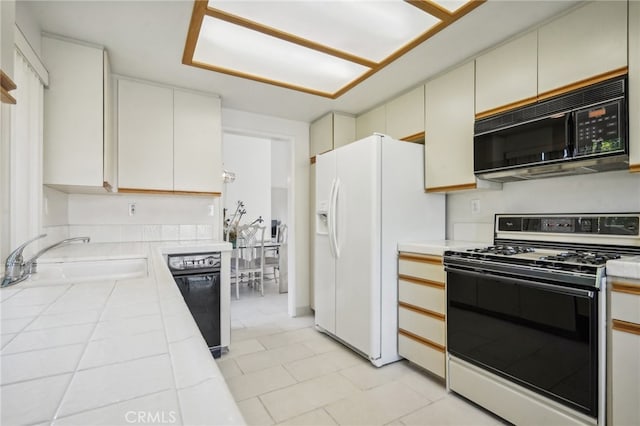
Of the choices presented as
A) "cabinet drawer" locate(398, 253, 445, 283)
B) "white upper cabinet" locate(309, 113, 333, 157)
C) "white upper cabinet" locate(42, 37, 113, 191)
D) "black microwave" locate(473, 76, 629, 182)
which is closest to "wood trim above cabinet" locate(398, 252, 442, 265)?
"cabinet drawer" locate(398, 253, 445, 283)

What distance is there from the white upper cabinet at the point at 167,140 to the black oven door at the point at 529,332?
217cm

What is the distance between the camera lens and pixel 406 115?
269 cm

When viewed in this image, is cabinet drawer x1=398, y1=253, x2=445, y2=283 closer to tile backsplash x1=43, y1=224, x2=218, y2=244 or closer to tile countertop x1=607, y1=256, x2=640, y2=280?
tile countertop x1=607, y1=256, x2=640, y2=280

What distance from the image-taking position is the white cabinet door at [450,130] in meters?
2.20

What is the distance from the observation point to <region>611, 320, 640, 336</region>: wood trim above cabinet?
122 centimetres

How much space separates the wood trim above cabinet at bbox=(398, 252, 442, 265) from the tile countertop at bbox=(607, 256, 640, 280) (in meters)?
0.86

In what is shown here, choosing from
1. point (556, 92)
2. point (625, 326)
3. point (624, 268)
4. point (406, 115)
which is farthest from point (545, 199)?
point (406, 115)

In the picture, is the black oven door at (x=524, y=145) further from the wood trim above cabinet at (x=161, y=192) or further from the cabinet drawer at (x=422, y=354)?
the wood trim above cabinet at (x=161, y=192)

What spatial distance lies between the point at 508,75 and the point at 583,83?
16.5 inches

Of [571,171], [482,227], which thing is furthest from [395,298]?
[571,171]

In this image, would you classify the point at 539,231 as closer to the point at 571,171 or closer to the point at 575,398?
the point at 571,171

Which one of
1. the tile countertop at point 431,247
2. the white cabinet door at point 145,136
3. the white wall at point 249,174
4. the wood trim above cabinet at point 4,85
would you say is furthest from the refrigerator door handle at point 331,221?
the white wall at point 249,174

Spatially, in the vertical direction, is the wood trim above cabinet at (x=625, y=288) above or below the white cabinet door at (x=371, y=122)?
below

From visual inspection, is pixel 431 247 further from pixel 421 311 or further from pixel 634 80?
pixel 634 80
